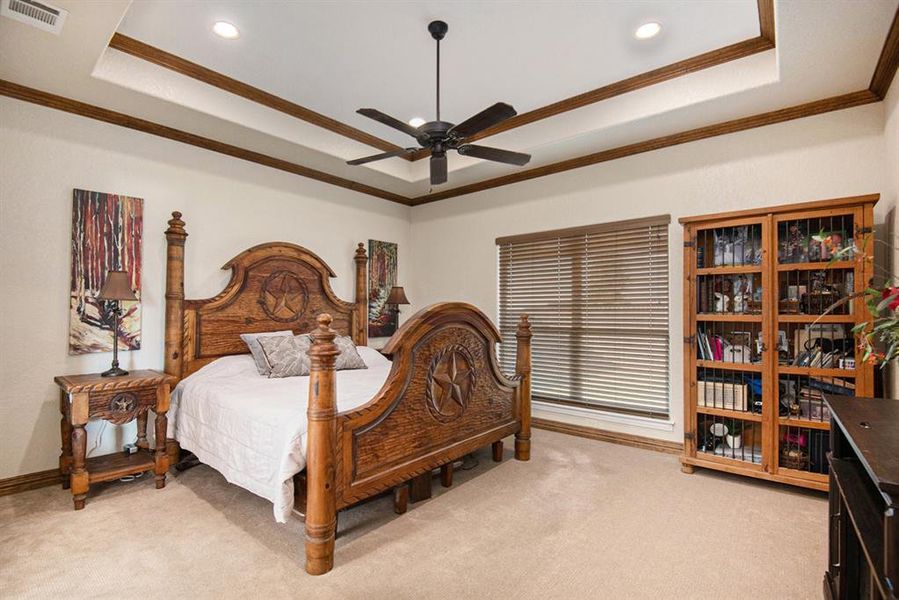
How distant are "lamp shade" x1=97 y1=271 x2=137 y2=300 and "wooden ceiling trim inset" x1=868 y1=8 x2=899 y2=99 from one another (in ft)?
15.2

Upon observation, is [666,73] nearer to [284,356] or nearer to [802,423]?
[802,423]

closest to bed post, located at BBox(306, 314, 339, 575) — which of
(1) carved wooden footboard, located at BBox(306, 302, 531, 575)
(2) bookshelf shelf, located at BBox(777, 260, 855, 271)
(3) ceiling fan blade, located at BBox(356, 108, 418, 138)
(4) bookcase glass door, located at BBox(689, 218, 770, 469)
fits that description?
(1) carved wooden footboard, located at BBox(306, 302, 531, 575)

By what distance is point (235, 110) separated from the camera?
3529mm

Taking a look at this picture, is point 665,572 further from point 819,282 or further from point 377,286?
point 377,286

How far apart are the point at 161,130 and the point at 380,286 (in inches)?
104

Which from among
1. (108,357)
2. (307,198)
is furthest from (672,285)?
(108,357)

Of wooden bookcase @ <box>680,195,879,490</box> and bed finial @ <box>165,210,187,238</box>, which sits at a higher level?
bed finial @ <box>165,210,187,238</box>

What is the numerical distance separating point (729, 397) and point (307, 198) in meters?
4.22

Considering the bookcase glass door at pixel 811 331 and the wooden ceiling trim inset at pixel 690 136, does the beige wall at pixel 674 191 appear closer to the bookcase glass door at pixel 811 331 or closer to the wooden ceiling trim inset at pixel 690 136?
the wooden ceiling trim inset at pixel 690 136

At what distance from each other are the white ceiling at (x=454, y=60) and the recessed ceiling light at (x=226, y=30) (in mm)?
57

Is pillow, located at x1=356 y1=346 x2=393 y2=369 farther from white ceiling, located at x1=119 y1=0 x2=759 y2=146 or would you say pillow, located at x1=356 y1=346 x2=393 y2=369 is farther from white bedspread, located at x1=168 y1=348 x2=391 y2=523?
white ceiling, located at x1=119 y1=0 x2=759 y2=146

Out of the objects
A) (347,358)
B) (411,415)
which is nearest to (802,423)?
(411,415)

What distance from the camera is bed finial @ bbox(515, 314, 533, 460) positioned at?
142 inches

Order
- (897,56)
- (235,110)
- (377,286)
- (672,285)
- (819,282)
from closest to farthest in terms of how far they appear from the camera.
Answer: (897,56), (819,282), (235,110), (672,285), (377,286)
